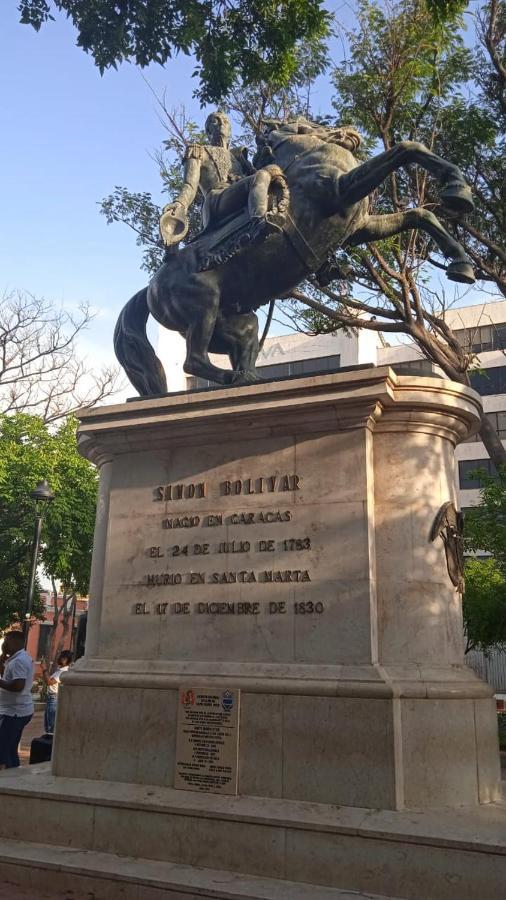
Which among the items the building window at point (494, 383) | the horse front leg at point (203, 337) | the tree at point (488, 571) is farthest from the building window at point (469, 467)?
the horse front leg at point (203, 337)

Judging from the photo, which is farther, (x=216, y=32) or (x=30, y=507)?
(x=30, y=507)

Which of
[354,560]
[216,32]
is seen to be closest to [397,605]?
[354,560]

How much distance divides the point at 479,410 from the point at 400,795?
341 centimetres

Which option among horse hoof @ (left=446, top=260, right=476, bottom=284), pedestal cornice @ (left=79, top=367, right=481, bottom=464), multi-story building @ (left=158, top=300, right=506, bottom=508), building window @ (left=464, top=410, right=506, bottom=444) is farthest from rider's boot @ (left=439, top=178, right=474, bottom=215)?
building window @ (left=464, top=410, right=506, bottom=444)

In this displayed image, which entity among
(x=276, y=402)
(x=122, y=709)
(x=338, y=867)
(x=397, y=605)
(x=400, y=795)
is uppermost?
(x=276, y=402)

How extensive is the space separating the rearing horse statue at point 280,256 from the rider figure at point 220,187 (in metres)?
0.22

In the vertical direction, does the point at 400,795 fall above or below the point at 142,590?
below

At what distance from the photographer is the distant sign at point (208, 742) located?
599cm

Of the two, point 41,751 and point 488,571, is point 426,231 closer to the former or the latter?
point 41,751

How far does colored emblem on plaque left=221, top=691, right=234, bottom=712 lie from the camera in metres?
6.08

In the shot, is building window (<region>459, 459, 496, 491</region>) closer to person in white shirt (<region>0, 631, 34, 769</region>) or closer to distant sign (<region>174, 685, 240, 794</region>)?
person in white shirt (<region>0, 631, 34, 769</region>)

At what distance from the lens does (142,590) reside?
706 centimetres

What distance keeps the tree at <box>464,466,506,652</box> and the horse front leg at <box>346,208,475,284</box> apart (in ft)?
34.8

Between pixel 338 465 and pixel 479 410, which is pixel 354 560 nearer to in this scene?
pixel 338 465
